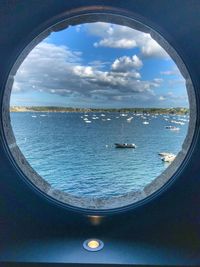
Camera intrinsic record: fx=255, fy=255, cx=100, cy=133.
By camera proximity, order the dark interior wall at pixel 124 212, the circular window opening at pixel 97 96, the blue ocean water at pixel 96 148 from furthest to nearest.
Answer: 1. the circular window opening at pixel 97 96
2. the blue ocean water at pixel 96 148
3. the dark interior wall at pixel 124 212

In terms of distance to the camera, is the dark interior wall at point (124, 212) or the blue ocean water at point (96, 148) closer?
the dark interior wall at point (124, 212)

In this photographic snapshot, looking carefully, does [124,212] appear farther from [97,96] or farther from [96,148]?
[97,96]

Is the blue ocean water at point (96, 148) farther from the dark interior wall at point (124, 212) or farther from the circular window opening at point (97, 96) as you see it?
the dark interior wall at point (124, 212)

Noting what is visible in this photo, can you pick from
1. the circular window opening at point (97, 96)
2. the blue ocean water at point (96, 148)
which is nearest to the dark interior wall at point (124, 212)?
the blue ocean water at point (96, 148)

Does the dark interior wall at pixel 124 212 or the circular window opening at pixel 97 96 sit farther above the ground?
the circular window opening at pixel 97 96

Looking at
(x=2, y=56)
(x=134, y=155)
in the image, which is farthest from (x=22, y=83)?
(x=2, y=56)
